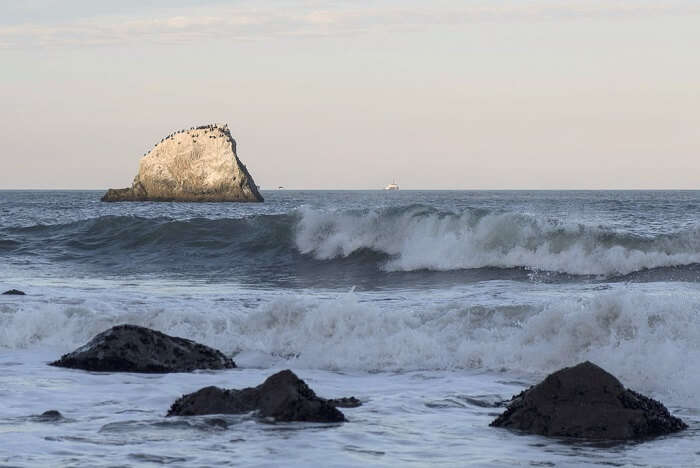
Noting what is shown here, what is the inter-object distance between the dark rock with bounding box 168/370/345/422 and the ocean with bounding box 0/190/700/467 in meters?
0.16

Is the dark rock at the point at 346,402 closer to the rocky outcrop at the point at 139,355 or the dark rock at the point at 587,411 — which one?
the dark rock at the point at 587,411

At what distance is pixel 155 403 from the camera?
8133 millimetres

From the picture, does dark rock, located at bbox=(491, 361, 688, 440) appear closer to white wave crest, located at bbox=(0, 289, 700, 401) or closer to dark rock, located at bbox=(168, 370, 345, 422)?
dark rock, located at bbox=(168, 370, 345, 422)

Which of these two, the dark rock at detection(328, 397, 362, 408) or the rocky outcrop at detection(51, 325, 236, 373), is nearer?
the dark rock at detection(328, 397, 362, 408)

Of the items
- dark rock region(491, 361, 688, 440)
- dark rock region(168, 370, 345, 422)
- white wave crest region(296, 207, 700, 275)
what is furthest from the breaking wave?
dark rock region(168, 370, 345, 422)

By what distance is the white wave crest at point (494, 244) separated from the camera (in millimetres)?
20766

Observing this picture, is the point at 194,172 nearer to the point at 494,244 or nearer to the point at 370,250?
the point at 370,250

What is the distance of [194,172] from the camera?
115 meters

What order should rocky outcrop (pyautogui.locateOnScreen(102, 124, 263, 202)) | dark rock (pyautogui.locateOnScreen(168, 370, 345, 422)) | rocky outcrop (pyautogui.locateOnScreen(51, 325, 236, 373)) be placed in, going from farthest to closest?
1. rocky outcrop (pyautogui.locateOnScreen(102, 124, 263, 202))
2. rocky outcrop (pyautogui.locateOnScreen(51, 325, 236, 373))
3. dark rock (pyautogui.locateOnScreen(168, 370, 345, 422))

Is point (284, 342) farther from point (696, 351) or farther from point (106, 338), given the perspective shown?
point (696, 351)

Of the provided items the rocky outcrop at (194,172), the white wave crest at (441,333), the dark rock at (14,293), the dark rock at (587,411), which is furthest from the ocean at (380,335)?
the rocky outcrop at (194,172)

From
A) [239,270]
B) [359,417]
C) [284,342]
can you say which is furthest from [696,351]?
[239,270]

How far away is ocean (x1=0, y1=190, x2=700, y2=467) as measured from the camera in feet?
21.7

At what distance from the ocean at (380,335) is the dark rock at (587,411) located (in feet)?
0.52
